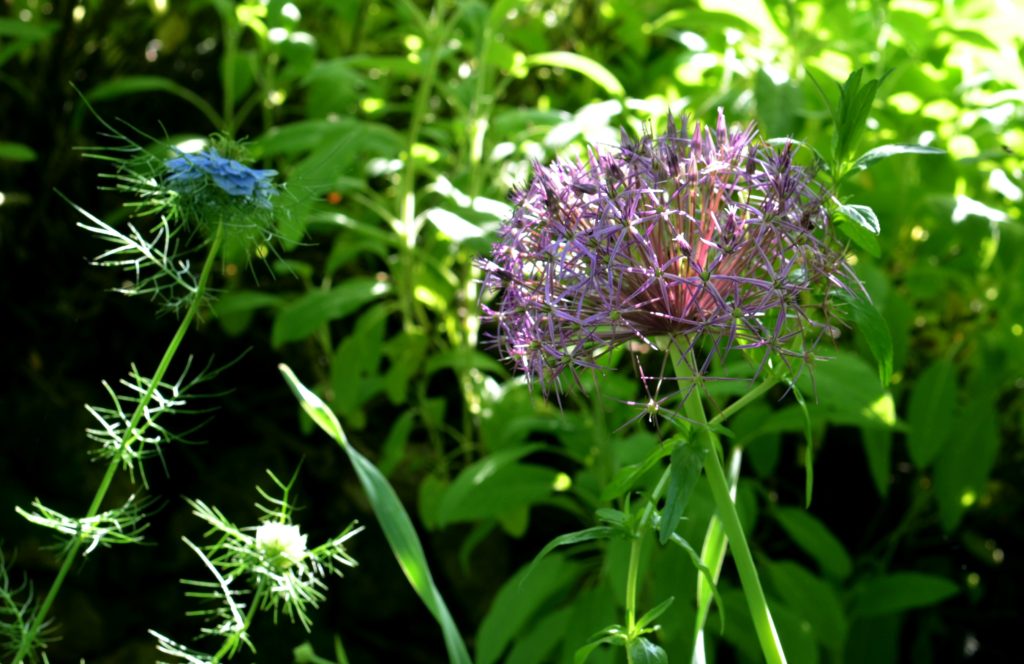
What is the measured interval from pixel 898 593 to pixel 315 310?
929 millimetres

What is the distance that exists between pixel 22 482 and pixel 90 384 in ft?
0.71

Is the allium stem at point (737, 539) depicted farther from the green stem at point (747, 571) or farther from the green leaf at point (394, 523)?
the green leaf at point (394, 523)

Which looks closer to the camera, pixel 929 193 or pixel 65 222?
pixel 929 193

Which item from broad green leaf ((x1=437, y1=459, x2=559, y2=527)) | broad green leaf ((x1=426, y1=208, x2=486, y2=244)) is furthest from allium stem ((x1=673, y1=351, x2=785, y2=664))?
broad green leaf ((x1=437, y1=459, x2=559, y2=527))

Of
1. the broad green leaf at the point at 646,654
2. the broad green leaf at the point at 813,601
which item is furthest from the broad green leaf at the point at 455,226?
the broad green leaf at the point at 813,601

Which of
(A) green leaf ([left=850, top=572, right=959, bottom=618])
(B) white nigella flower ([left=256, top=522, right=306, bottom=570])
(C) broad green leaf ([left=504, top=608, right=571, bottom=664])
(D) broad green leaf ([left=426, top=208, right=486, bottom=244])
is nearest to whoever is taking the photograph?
(B) white nigella flower ([left=256, top=522, right=306, bottom=570])

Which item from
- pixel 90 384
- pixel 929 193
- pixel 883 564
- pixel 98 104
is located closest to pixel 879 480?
pixel 883 564

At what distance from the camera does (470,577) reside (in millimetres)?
1846

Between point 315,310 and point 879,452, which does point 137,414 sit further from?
point 879,452

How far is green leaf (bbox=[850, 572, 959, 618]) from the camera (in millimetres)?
1544

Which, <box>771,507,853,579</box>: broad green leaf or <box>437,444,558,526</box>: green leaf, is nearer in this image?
<box>437,444,558,526</box>: green leaf

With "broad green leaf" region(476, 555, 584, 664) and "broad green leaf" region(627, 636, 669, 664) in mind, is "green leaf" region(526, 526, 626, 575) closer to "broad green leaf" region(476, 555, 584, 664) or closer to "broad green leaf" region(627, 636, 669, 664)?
"broad green leaf" region(627, 636, 669, 664)

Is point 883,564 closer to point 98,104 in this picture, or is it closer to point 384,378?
point 384,378

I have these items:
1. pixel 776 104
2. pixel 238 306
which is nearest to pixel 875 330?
pixel 776 104
